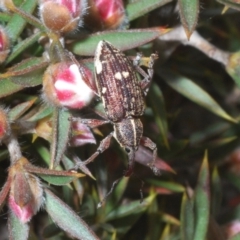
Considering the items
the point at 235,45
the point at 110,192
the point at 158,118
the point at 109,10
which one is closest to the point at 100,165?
the point at 110,192

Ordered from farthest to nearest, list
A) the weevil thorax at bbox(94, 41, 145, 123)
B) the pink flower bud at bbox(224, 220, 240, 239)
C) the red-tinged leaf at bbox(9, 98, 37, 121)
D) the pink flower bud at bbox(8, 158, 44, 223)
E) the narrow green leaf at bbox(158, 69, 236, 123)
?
the pink flower bud at bbox(224, 220, 240, 239) → the narrow green leaf at bbox(158, 69, 236, 123) → the weevil thorax at bbox(94, 41, 145, 123) → the red-tinged leaf at bbox(9, 98, 37, 121) → the pink flower bud at bbox(8, 158, 44, 223)

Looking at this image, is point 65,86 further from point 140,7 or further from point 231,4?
point 231,4

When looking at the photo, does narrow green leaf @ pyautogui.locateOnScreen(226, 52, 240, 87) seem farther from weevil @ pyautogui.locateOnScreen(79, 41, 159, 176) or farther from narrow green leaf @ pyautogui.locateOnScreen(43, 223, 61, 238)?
narrow green leaf @ pyautogui.locateOnScreen(43, 223, 61, 238)

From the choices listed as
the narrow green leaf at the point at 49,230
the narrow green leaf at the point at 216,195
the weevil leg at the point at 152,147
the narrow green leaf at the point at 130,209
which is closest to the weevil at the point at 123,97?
the weevil leg at the point at 152,147

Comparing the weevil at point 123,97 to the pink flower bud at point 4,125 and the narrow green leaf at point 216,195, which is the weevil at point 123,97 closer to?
the pink flower bud at point 4,125

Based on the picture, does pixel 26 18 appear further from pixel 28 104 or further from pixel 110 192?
pixel 110 192

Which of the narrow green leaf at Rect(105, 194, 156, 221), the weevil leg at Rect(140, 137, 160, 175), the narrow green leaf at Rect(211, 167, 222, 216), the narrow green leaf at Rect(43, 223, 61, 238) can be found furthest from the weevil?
the narrow green leaf at Rect(211, 167, 222, 216)

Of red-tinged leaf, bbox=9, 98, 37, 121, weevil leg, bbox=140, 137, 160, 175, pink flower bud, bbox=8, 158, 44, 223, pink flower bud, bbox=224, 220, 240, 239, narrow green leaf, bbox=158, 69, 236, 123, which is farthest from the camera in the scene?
pink flower bud, bbox=224, 220, 240, 239
